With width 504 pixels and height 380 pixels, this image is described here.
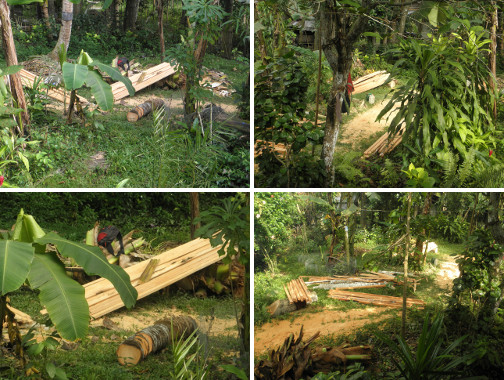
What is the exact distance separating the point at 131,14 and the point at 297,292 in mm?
1925

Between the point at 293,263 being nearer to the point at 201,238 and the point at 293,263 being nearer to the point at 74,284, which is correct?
the point at 201,238

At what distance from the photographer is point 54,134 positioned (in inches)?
138

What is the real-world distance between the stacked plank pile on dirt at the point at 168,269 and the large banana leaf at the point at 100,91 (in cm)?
93

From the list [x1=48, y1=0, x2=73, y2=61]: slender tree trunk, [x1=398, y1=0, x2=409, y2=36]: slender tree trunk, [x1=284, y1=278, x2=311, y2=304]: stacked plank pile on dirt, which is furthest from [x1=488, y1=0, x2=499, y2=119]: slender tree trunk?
[x1=48, y1=0, x2=73, y2=61]: slender tree trunk

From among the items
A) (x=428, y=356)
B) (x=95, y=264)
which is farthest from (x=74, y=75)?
(x=428, y=356)

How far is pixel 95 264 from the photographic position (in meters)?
2.70

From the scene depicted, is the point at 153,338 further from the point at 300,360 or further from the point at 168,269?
the point at 300,360

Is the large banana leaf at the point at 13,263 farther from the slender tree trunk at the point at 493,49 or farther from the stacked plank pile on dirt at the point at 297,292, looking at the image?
the slender tree trunk at the point at 493,49

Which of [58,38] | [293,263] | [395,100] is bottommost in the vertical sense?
[293,263]

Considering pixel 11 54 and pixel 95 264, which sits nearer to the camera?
pixel 95 264

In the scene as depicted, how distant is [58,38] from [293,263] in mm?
1935

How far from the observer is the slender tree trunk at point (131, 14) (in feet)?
11.1

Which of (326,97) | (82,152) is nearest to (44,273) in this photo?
(82,152)

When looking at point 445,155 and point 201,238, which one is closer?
point 445,155
